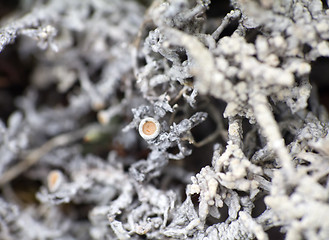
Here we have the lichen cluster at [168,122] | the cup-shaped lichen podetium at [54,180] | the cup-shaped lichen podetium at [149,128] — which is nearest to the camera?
the lichen cluster at [168,122]

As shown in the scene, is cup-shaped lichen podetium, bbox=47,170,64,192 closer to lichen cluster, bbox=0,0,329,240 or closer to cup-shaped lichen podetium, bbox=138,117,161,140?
lichen cluster, bbox=0,0,329,240

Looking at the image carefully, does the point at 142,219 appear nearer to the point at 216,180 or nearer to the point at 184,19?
the point at 216,180

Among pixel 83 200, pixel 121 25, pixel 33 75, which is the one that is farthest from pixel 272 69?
pixel 33 75

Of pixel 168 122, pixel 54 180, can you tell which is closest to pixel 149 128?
pixel 168 122

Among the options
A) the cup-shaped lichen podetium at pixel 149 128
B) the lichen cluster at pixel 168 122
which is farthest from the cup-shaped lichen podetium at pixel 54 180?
the cup-shaped lichen podetium at pixel 149 128

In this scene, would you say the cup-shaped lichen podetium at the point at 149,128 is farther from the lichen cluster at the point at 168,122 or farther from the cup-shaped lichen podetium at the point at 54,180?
the cup-shaped lichen podetium at the point at 54,180

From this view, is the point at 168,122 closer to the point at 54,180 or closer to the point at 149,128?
the point at 149,128

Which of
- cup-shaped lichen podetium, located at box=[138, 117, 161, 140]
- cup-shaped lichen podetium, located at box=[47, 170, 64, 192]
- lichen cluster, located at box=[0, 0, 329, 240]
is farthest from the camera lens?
cup-shaped lichen podetium, located at box=[47, 170, 64, 192]

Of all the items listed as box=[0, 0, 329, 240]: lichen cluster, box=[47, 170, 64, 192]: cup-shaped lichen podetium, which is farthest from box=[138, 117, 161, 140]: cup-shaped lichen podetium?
box=[47, 170, 64, 192]: cup-shaped lichen podetium
